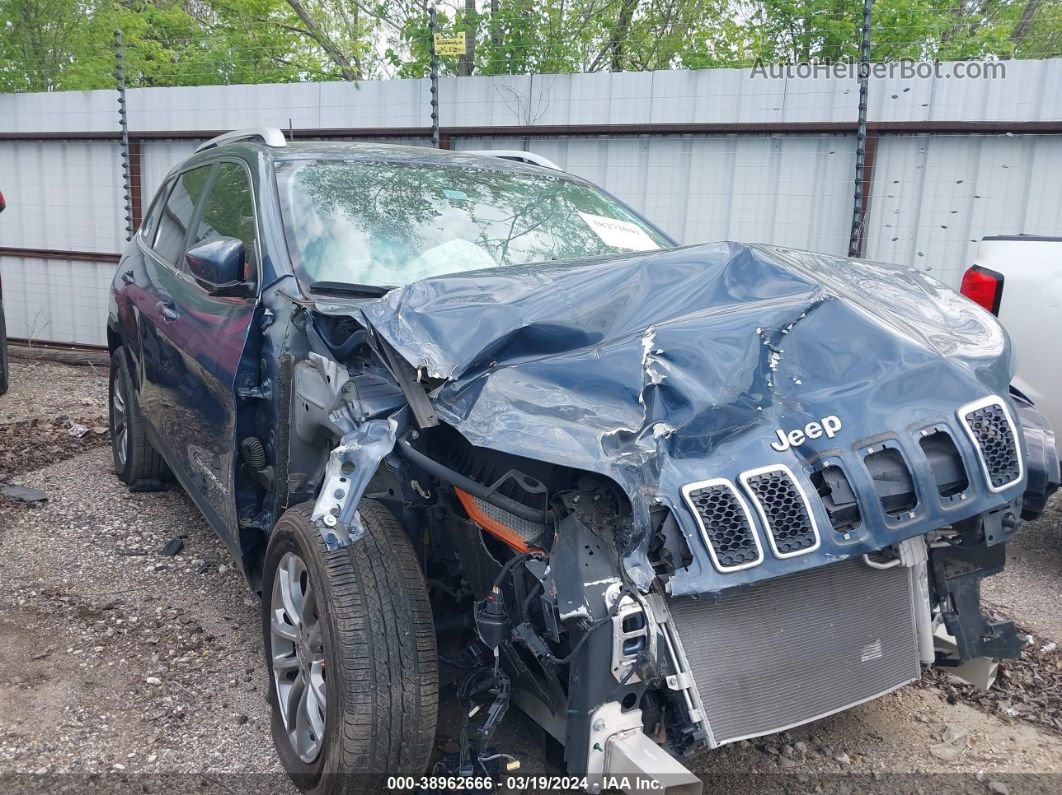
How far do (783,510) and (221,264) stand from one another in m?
2.09

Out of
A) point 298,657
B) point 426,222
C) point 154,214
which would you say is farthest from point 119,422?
point 298,657

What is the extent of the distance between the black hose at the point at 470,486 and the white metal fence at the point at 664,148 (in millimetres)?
5427

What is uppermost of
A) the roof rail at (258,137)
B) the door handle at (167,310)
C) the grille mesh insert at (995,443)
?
the roof rail at (258,137)

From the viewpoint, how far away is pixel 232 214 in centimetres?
365

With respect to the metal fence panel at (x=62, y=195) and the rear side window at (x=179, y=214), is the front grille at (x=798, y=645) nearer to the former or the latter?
the rear side window at (x=179, y=214)

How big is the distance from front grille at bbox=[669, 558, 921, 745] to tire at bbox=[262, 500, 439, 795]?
698mm

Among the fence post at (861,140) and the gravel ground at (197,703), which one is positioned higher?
the fence post at (861,140)

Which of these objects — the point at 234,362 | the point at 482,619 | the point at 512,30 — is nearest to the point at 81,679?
the point at 234,362

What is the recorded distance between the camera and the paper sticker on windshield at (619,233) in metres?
3.76

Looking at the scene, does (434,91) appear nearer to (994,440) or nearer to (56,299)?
(56,299)

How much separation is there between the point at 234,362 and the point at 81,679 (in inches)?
51.2

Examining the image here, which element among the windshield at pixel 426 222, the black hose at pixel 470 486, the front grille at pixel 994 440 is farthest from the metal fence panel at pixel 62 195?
the front grille at pixel 994 440

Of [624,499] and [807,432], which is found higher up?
[807,432]

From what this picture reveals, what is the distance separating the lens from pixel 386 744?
2.25 meters
